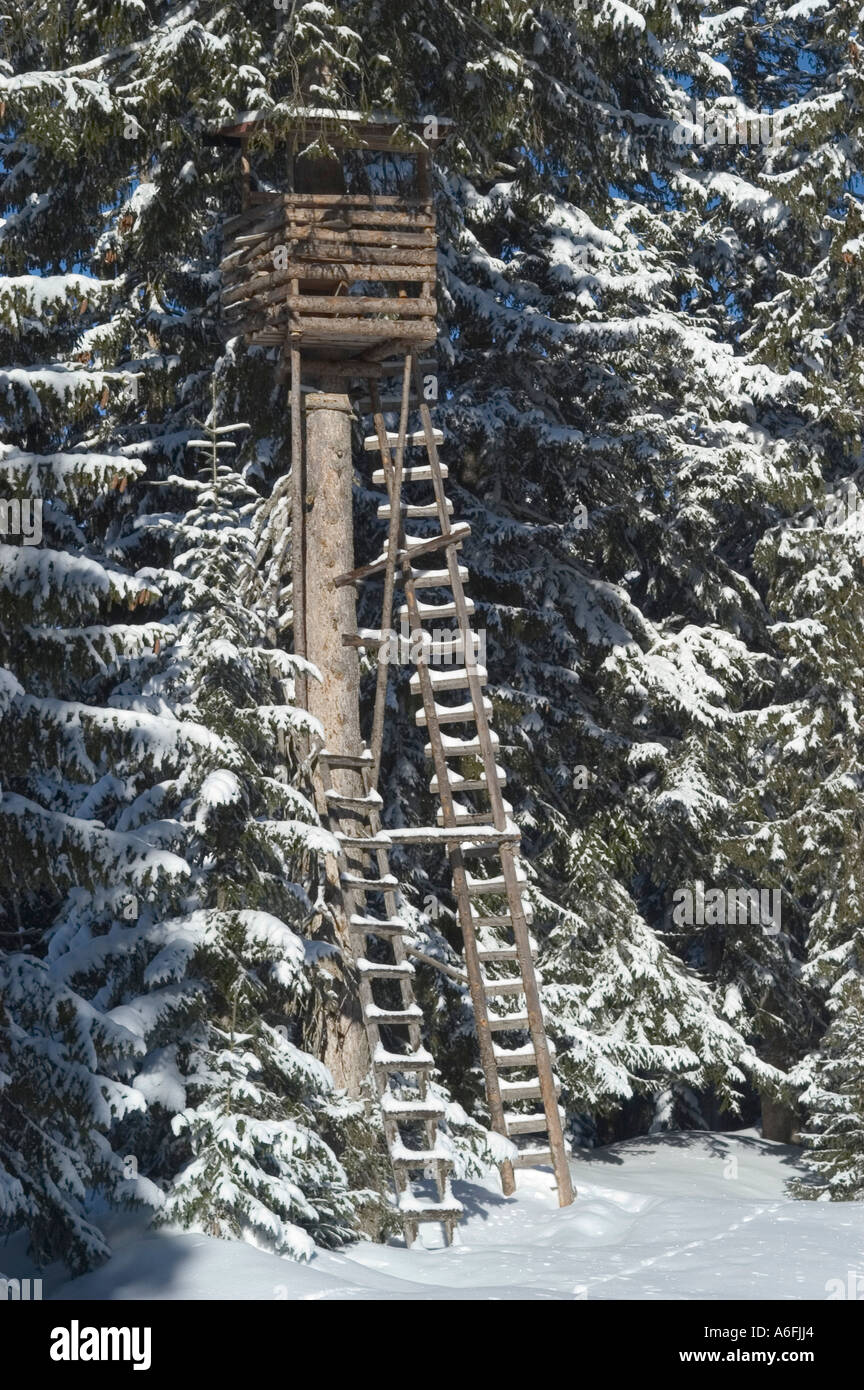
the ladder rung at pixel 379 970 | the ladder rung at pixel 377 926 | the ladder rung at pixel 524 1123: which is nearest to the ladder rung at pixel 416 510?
the ladder rung at pixel 377 926

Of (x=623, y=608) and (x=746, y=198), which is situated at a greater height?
(x=746, y=198)

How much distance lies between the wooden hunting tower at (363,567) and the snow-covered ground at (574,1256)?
0.57 m

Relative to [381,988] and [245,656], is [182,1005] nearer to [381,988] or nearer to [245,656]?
[245,656]

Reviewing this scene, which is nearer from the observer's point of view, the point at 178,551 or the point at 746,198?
the point at 178,551

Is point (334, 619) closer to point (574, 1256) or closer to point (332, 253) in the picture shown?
point (332, 253)

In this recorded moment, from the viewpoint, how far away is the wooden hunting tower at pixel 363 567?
1262 cm

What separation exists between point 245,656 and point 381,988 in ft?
13.3

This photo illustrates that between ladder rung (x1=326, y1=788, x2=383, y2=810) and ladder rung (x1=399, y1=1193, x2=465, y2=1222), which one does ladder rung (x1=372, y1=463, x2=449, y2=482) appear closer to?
ladder rung (x1=326, y1=788, x2=383, y2=810)

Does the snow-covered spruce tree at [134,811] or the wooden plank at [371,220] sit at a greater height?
the wooden plank at [371,220]

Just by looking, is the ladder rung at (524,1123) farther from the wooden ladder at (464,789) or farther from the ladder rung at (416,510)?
the ladder rung at (416,510)

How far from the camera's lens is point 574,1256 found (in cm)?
1112

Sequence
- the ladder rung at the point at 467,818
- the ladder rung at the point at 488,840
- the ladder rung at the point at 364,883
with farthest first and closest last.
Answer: the ladder rung at the point at 467,818
the ladder rung at the point at 488,840
the ladder rung at the point at 364,883

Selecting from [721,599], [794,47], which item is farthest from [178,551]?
[794,47]

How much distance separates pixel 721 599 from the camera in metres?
18.8
